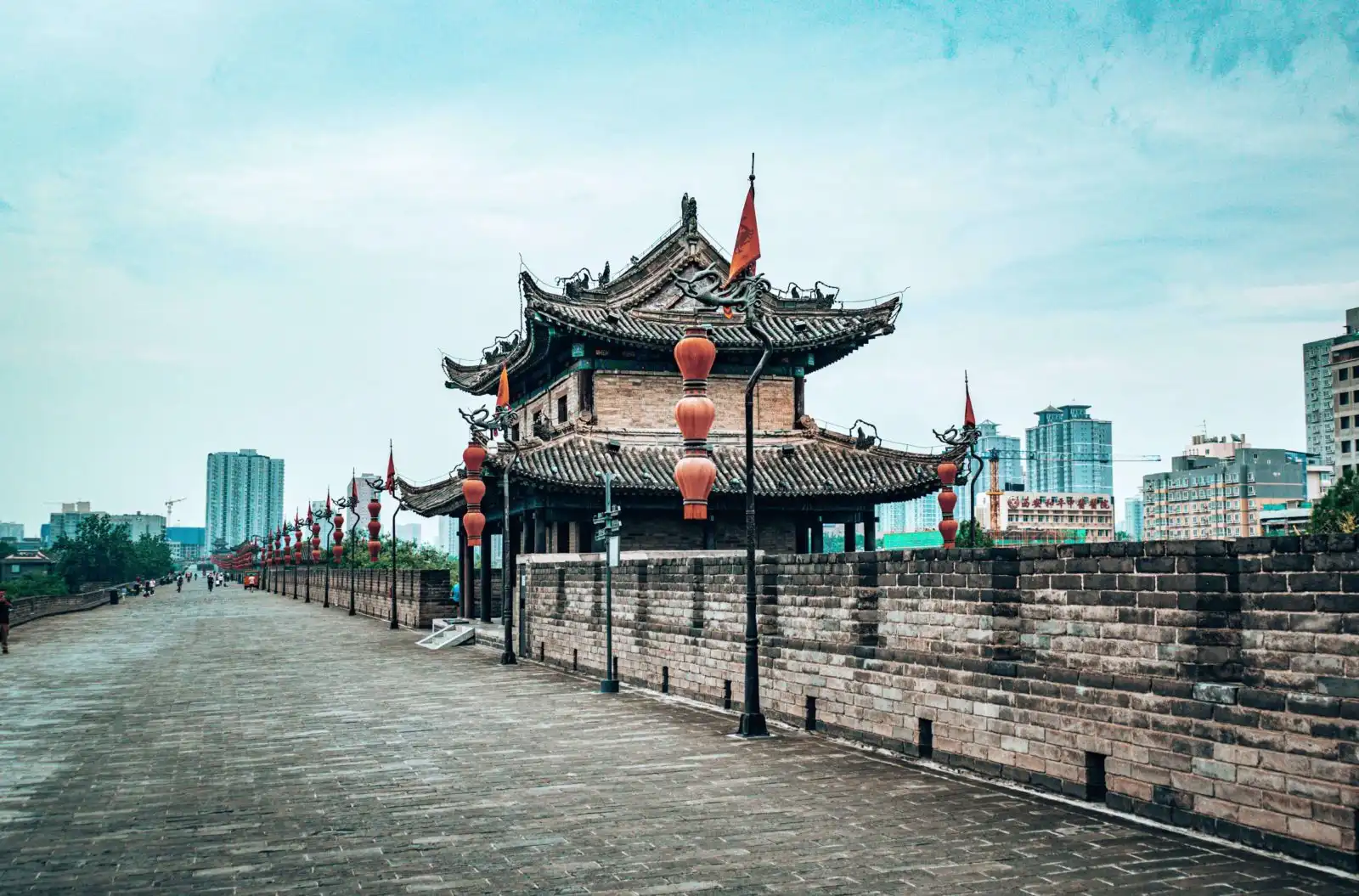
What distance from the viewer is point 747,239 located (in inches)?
648

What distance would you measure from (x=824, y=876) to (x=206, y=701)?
1470 cm

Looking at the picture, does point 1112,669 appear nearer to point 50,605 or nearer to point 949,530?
point 949,530

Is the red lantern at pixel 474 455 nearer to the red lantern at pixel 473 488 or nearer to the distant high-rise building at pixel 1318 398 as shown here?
the red lantern at pixel 473 488

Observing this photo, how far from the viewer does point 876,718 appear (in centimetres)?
1381

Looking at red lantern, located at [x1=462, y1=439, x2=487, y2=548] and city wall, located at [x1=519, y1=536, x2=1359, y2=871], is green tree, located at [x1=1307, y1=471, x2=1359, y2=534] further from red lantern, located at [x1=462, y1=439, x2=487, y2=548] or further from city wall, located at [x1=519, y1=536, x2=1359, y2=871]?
city wall, located at [x1=519, y1=536, x2=1359, y2=871]

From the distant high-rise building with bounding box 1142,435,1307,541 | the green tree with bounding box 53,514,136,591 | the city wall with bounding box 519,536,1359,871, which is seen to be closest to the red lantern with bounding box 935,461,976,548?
the city wall with bounding box 519,536,1359,871

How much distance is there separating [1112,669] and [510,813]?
5.53 m

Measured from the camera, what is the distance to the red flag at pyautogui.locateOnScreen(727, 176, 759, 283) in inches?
644

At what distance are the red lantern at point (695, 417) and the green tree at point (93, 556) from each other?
106038 millimetres

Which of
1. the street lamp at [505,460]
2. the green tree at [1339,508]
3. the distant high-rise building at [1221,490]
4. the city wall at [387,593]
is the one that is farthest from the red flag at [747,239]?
the distant high-rise building at [1221,490]

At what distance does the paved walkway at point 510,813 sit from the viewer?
8023mm

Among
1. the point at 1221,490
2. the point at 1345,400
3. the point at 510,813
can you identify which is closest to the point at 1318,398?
the point at 1221,490

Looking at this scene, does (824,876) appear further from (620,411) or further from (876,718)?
(620,411)

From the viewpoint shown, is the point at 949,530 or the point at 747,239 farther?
the point at 949,530
